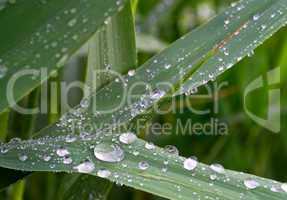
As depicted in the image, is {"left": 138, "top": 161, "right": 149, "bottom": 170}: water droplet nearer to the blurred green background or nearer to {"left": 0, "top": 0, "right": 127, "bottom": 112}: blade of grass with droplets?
{"left": 0, "top": 0, "right": 127, "bottom": 112}: blade of grass with droplets

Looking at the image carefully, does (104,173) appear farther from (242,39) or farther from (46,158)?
(242,39)

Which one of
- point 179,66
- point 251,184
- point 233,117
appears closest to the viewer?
point 251,184

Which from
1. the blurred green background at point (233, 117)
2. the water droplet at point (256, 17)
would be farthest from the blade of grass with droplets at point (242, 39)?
the blurred green background at point (233, 117)

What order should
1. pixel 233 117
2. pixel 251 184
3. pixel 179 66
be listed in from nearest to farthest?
pixel 251 184 < pixel 179 66 < pixel 233 117

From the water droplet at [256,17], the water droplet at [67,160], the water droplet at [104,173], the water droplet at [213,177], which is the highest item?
the water droplet at [256,17]

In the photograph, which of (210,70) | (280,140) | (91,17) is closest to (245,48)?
(210,70)

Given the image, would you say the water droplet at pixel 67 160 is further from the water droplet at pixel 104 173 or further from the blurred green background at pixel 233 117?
the blurred green background at pixel 233 117

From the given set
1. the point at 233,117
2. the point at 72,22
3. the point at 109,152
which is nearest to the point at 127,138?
the point at 109,152
